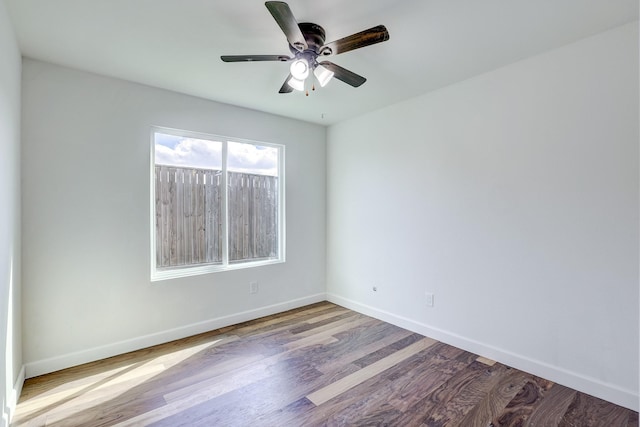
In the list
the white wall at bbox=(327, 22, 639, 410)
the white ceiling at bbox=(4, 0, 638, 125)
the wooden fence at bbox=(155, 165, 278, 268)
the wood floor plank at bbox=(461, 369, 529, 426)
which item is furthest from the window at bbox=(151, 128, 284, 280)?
the wood floor plank at bbox=(461, 369, 529, 426)

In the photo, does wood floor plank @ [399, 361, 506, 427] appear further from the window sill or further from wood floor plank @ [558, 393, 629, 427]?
the window sill

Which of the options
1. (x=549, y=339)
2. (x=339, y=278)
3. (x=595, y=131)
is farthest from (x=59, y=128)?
(x=549, y=339)

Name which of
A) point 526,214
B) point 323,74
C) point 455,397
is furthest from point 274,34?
point 455,397

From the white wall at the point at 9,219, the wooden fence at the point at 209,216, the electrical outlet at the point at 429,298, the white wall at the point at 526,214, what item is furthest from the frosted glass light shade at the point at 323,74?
the electrical outlet at the point at 429,298

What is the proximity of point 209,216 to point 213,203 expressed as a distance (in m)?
0.15

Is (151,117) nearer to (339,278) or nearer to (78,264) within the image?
(78,264)

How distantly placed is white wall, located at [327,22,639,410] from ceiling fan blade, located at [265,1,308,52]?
1671 mm

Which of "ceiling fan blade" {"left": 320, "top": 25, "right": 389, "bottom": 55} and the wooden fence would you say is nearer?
"ceiling fan blade" {"left": 320, "top": 25, "right": 389, "bottom": 55}

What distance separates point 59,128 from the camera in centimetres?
246

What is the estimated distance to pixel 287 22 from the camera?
1587 millimetres

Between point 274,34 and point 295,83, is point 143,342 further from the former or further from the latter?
point 274,34

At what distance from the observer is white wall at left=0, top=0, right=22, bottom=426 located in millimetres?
Result: 1726

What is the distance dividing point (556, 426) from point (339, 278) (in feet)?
8.38

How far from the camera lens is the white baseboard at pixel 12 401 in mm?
1745
